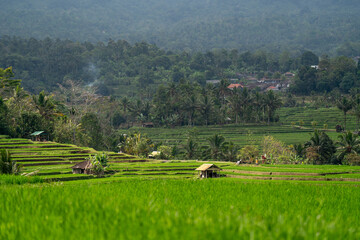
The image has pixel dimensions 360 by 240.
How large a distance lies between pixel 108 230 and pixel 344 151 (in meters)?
50.4

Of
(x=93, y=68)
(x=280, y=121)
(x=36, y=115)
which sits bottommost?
(x=280, y=121)

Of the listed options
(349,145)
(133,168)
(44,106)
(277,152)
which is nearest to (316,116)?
(277,152)

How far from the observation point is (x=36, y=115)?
5509cm

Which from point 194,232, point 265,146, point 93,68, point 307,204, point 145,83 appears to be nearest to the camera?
point 194,232

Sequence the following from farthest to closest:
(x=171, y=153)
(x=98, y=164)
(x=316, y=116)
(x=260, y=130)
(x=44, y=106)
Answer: (x=316, y=116) < (x=260, y=130) < (x=171, y=153) < (x=44, y=106) < (x=98, y=164)

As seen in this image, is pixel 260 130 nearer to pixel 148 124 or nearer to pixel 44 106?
pixel 148 124

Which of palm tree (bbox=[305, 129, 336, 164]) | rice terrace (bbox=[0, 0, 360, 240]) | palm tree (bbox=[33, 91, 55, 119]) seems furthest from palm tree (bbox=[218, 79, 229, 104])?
palm tree (bbox=[305, 129, 336, 164])

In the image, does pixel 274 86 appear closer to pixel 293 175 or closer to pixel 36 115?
pixel 36 115

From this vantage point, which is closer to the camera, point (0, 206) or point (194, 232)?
point (194, 232)

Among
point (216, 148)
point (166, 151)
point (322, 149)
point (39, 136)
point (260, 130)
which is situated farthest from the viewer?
point (260, 130)

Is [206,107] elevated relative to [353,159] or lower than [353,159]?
elevated

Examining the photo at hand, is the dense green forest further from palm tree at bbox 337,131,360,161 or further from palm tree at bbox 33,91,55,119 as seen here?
palm tree at bbox 337,131,360,161

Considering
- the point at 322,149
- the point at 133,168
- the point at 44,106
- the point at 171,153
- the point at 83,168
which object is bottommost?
the point at 171,153

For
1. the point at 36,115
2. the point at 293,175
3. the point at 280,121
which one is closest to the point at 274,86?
the point at 280,121
